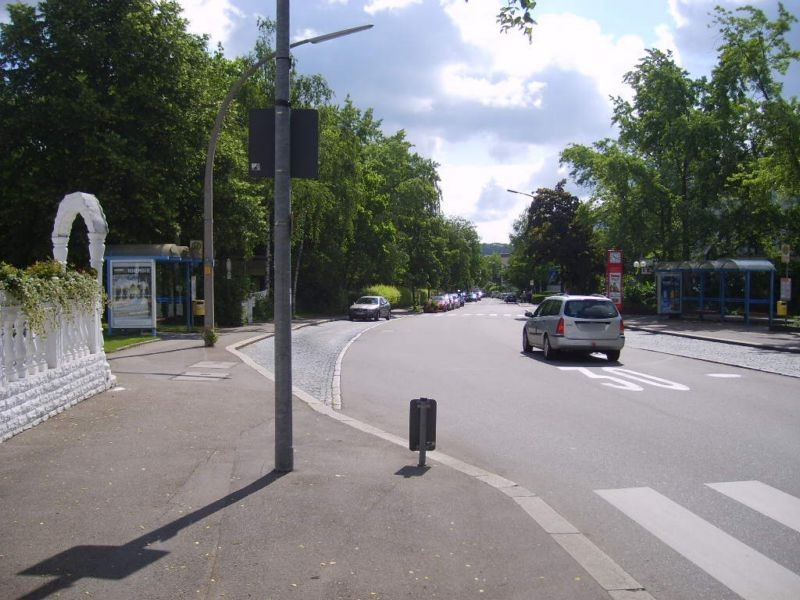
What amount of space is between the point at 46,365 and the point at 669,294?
32.5 metres

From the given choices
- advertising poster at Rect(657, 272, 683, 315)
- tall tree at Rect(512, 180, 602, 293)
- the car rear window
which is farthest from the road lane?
tall tree at Rect(512, 180, 602, 293)

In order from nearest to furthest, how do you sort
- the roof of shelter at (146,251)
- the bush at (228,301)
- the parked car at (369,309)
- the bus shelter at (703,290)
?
the roof of shelter at (146,251) → the bush at (228,301) → the bus shelter at (703,290) → the parked car at (369,309)

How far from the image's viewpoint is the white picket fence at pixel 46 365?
7378mm

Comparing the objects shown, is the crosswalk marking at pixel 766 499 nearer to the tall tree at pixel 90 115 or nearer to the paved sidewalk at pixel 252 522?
the paved sidewalk at pixel 252 522

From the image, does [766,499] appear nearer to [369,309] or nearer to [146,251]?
[146,251]

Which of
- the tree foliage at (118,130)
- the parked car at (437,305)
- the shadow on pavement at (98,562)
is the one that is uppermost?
the tree foliage at (118,130)

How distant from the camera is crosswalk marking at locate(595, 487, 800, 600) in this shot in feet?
13.9

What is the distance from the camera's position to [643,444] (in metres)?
8.04

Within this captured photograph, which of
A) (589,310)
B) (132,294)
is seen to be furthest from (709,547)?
(132,294)

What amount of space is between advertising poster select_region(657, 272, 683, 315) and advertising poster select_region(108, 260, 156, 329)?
24.8 m

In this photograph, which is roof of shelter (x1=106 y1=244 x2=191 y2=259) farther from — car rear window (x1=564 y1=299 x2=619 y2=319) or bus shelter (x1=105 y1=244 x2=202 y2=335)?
car rear window (x1=564 y1=299 x2=619 y2=319)

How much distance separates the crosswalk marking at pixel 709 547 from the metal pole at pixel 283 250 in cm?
276

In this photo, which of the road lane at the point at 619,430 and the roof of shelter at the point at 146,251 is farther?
the roof of shelter at the point at 146,251

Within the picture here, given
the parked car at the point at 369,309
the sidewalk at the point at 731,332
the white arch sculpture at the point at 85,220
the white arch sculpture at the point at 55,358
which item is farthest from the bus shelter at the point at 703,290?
the white arch sculpture at the point at 55,358
